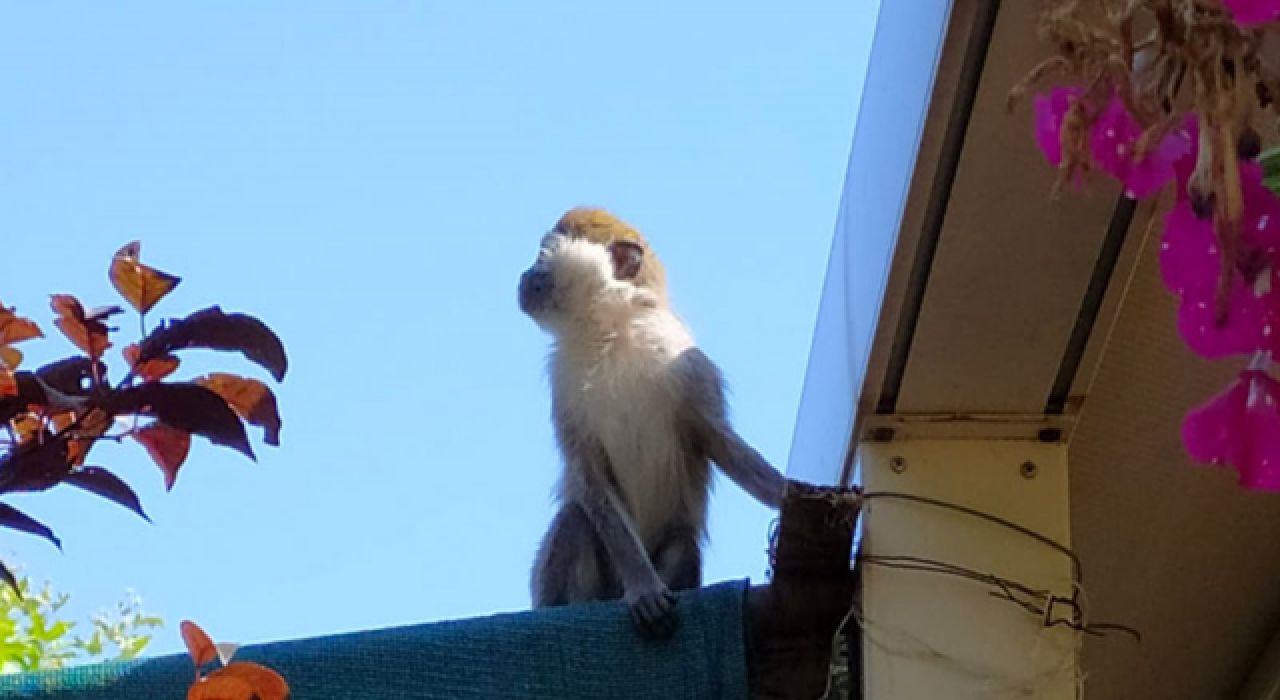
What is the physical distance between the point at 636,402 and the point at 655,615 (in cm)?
116

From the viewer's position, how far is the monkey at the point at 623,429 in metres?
2.90

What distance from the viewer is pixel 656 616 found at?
6.37 feet

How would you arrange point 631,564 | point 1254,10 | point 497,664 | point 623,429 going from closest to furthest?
point 1254,10, point 497,664, point 631,564, point 623,429

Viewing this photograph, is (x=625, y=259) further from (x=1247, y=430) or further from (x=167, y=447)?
(x=1247, y=430)

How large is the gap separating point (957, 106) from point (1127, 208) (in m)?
0.20

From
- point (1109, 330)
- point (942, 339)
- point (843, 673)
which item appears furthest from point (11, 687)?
point (1109, 330)

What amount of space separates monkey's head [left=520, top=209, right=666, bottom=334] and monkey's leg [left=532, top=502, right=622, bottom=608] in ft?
1.42

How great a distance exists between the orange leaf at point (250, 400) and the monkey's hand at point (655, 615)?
98 centimetres

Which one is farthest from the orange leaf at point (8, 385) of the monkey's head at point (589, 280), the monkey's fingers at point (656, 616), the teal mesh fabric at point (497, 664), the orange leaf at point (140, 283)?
the monkey's head at point (589, 280)

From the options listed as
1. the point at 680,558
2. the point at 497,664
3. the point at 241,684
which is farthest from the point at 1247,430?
the point at 680,558

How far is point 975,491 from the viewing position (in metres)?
1.87

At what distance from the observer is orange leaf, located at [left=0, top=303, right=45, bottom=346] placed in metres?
0.92

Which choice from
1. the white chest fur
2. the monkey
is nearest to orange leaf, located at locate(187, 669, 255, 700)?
the monkey

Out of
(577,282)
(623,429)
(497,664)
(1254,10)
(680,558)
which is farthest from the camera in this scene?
(577,282)
